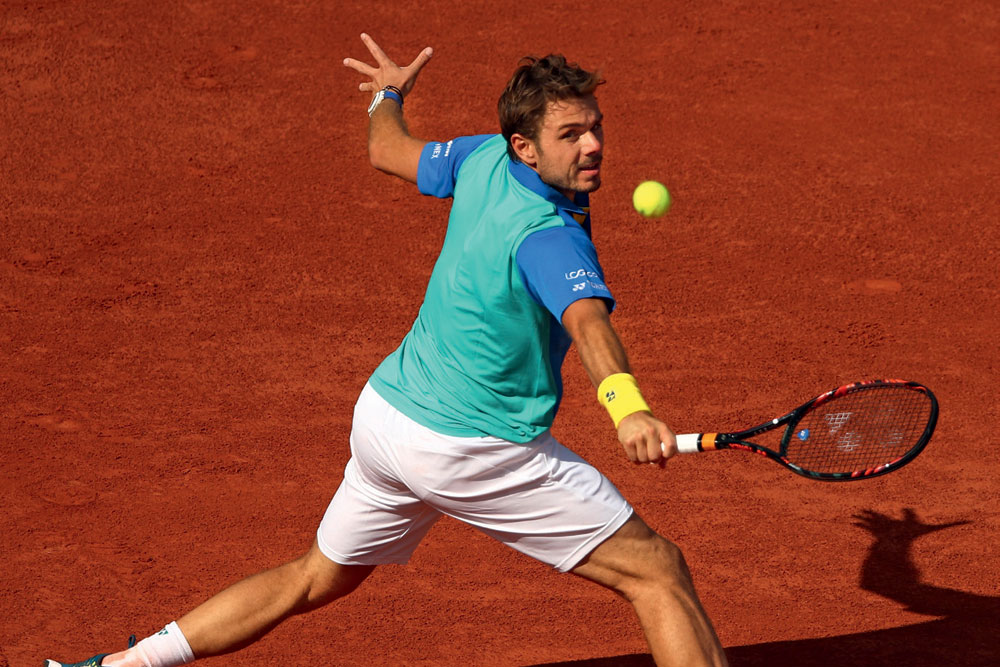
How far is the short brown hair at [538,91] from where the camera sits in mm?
3781

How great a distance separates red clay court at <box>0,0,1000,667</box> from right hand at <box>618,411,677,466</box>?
186cm

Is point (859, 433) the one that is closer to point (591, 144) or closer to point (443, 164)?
point (591, 144)

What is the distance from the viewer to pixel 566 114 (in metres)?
3.78

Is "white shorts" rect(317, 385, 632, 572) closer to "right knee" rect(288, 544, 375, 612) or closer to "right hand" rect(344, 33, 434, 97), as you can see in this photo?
"right knee" rect(288, 544, 375, 612)

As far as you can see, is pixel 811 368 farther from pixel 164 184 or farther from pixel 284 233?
pixel 164 184

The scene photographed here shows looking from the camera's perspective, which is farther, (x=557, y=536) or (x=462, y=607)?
(x=462, y=607)

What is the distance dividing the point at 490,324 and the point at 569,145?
1.94 feet

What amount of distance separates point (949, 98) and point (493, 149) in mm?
5770

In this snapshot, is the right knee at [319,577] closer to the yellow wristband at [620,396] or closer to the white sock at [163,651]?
the white sock at [163,651]

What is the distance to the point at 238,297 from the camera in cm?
718

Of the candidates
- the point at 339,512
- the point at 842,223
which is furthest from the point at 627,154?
the point at 339,512

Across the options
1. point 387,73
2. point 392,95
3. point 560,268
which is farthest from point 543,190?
point 387,73

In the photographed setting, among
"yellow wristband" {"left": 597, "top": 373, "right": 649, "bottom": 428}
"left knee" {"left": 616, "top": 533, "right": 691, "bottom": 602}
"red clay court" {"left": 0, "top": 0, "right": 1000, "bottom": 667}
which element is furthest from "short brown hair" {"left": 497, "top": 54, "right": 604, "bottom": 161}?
"red clay court" {"left": 0, "top": 0, "right": 1000, "bottom": 667}

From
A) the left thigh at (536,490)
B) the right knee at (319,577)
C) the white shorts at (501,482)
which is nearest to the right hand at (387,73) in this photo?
the white shorts at (501,482)
